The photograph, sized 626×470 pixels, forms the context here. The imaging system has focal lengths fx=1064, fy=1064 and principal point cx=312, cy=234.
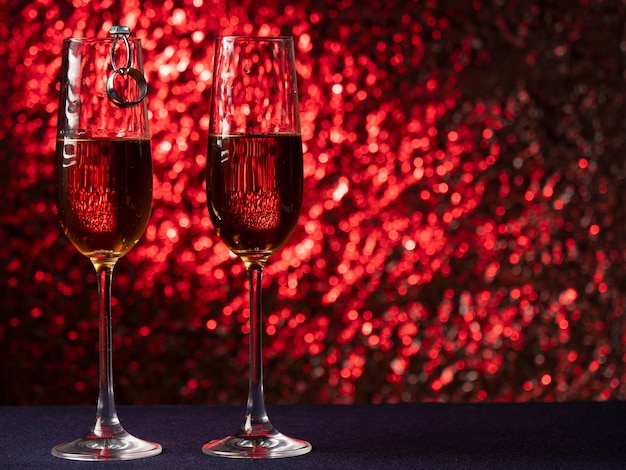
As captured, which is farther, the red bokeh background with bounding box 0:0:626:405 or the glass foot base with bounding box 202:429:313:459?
the red bokeh background with bounding box 0:0:626:405

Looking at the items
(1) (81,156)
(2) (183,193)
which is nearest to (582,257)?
(2) (183,193)

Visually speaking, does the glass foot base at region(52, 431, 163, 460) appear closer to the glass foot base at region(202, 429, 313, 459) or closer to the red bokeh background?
the glass foot base at region(202, 429, 313, 459)

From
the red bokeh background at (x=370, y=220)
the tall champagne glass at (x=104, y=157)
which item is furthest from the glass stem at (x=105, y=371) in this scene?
the red bokeh background at (x=370, y=220)

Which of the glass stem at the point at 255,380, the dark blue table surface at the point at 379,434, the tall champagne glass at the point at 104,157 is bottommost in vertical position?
the dark blue table surface at the point at 379,434

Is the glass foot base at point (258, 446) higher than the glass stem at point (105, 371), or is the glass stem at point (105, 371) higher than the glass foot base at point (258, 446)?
the glass stem at point (105, 371)

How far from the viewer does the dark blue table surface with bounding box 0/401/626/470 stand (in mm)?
611

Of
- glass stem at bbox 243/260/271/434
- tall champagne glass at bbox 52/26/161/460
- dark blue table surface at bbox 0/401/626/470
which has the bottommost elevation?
dark blue table surface at bbox 0/401/626/470

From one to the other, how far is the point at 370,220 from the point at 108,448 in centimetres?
68

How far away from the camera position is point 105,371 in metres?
0.68

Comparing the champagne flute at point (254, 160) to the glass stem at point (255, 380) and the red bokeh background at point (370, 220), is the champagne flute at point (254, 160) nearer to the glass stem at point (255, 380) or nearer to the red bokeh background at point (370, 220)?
the glass stem at point (255, 380)

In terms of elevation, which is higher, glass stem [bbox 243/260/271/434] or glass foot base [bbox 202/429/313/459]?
glass stem [bbox 243/260/271/434]

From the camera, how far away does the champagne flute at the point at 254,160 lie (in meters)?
0.66

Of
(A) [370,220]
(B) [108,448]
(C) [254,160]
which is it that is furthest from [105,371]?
(A) [370,220]

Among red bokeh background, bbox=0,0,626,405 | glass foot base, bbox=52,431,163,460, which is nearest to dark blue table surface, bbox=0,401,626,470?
glass foot base, bbox=52,431,163,460
